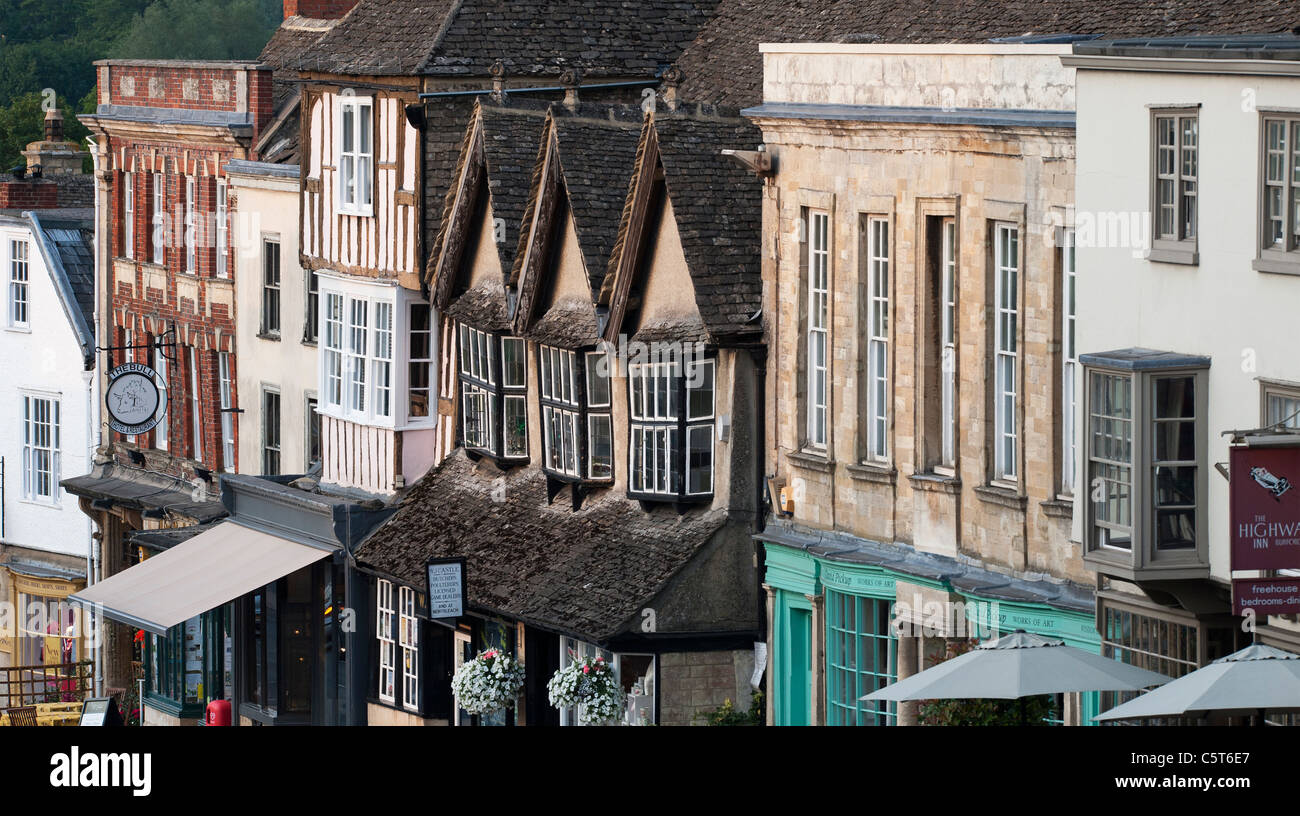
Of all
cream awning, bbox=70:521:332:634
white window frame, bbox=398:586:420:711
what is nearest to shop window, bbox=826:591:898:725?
white window frame, bbox=398:586:420:711

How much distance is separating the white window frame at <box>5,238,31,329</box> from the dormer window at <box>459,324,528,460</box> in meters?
18.4

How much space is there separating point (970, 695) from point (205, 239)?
25.2 metres

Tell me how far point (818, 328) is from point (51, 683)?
24646 millimetres

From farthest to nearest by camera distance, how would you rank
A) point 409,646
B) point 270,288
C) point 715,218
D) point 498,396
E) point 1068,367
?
point 270,288 → point 409,646 → point 498,396 → point 715,218 → point 1068,367

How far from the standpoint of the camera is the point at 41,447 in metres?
51.7

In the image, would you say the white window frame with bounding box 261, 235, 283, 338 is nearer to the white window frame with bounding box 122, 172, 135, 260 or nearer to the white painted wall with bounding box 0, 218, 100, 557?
the white window frame with bounding box 122, 172, 135, 260

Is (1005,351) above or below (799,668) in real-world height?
above

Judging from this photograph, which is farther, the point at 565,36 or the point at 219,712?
the point at 565,36

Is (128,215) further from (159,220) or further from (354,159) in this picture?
(354,159)

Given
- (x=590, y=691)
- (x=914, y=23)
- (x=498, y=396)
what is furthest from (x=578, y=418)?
(x=914, y=23)

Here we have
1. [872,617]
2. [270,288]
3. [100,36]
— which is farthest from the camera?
[100,36]

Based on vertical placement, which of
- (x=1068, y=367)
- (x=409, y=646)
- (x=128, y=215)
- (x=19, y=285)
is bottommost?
(x=409, y=646)

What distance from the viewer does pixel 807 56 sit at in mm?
28797

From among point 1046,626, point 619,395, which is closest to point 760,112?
point 619,395
